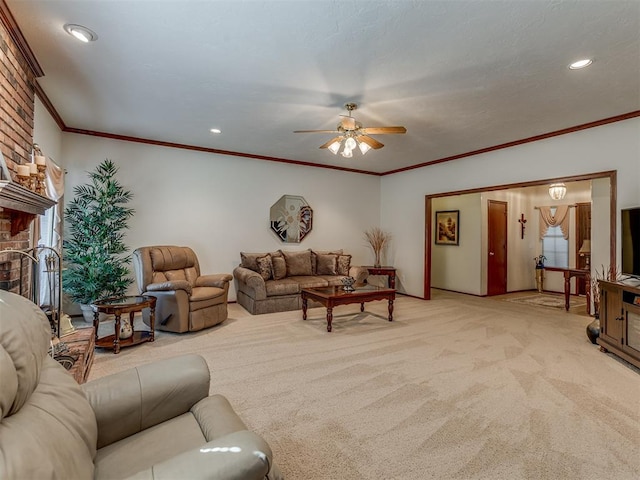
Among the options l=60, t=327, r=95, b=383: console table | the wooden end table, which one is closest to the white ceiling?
the wooden end table

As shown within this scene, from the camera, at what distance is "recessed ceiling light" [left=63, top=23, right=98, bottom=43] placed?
7.60 ft

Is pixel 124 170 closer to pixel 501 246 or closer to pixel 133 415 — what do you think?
pixel 133 415

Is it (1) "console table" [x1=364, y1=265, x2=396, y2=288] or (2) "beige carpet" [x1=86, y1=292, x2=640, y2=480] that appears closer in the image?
(2) "beige carpet" [x1=86, y1=292, x2=640, y2=480]

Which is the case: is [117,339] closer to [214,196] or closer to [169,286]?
[169,286]

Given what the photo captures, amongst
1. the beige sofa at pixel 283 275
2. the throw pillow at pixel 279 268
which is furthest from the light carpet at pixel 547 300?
the throw pillow at pixel 279 268

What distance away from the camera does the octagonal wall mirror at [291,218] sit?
20.2 feet

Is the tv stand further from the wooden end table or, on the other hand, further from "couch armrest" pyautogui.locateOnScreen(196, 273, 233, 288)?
the wooden end table

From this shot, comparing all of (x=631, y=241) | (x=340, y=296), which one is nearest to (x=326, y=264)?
(x=340, y=296)

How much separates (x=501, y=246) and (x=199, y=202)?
6.41 m

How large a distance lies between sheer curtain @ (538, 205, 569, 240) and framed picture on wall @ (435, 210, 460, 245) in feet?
6.86

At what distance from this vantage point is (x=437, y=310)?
5375 millimetres

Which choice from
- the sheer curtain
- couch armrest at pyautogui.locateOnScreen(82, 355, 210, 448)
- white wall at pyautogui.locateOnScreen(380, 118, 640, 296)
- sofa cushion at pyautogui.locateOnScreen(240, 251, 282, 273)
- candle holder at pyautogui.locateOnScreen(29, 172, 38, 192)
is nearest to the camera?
couch armrest at pyautogui.locateOnScreen(82, 355, 210, 448)

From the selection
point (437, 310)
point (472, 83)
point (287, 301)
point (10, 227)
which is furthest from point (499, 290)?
point (10, 227)

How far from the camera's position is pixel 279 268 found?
562cm
